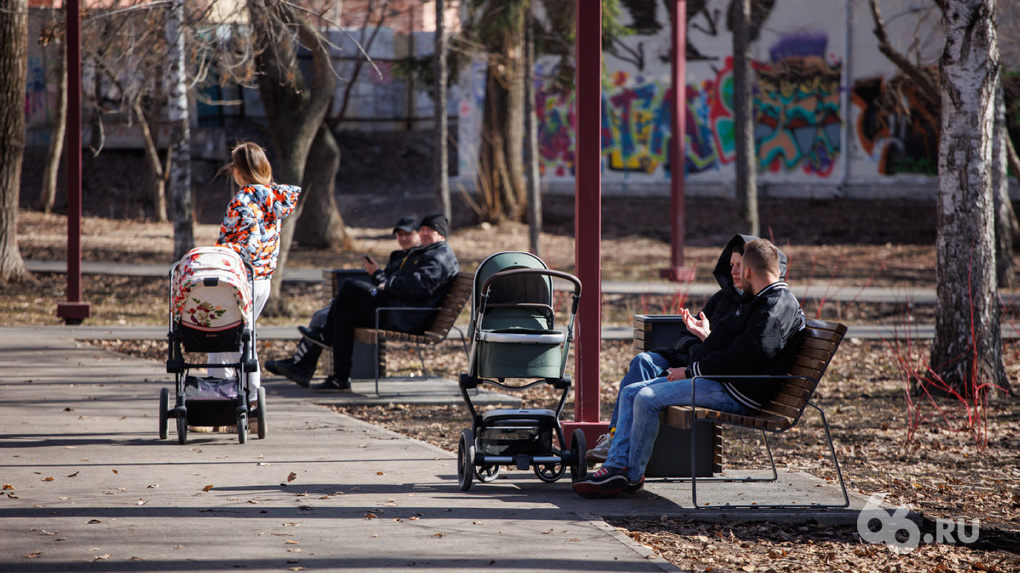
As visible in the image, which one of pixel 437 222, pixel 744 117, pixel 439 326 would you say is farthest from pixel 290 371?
pixel 744 117

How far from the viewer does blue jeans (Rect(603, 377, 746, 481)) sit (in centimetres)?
564

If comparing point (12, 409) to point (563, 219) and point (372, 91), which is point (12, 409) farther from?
point (372, 91)

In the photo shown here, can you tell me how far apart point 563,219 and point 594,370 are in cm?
2070

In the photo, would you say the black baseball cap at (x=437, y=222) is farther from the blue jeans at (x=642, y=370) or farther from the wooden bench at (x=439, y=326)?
the blue jeans at (x=642, y=370)

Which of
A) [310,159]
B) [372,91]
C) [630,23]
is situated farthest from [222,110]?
[310,159]

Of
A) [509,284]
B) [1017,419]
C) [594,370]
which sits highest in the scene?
[509,284]

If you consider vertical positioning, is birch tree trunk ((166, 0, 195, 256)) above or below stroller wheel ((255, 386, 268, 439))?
above

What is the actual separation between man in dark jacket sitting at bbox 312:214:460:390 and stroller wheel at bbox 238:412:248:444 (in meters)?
2.13

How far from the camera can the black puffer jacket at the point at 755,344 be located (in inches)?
215

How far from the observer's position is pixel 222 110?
37.1 meters

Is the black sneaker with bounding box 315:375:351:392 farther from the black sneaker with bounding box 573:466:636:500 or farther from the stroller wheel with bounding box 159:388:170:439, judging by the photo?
the black sneaker with bounding box 573:466:636:500

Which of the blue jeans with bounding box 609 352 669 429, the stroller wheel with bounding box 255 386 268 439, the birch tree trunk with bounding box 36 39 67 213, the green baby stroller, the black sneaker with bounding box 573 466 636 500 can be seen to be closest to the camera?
the black sneaker with bounding box 573 466 636 500

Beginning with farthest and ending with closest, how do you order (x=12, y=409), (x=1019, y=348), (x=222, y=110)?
(x=222, y=110) → (x=1019, y=348) → (x=12, y=409)

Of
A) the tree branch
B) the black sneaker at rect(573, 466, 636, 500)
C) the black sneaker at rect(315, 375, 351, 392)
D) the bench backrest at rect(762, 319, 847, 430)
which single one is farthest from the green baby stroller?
the tree branch
